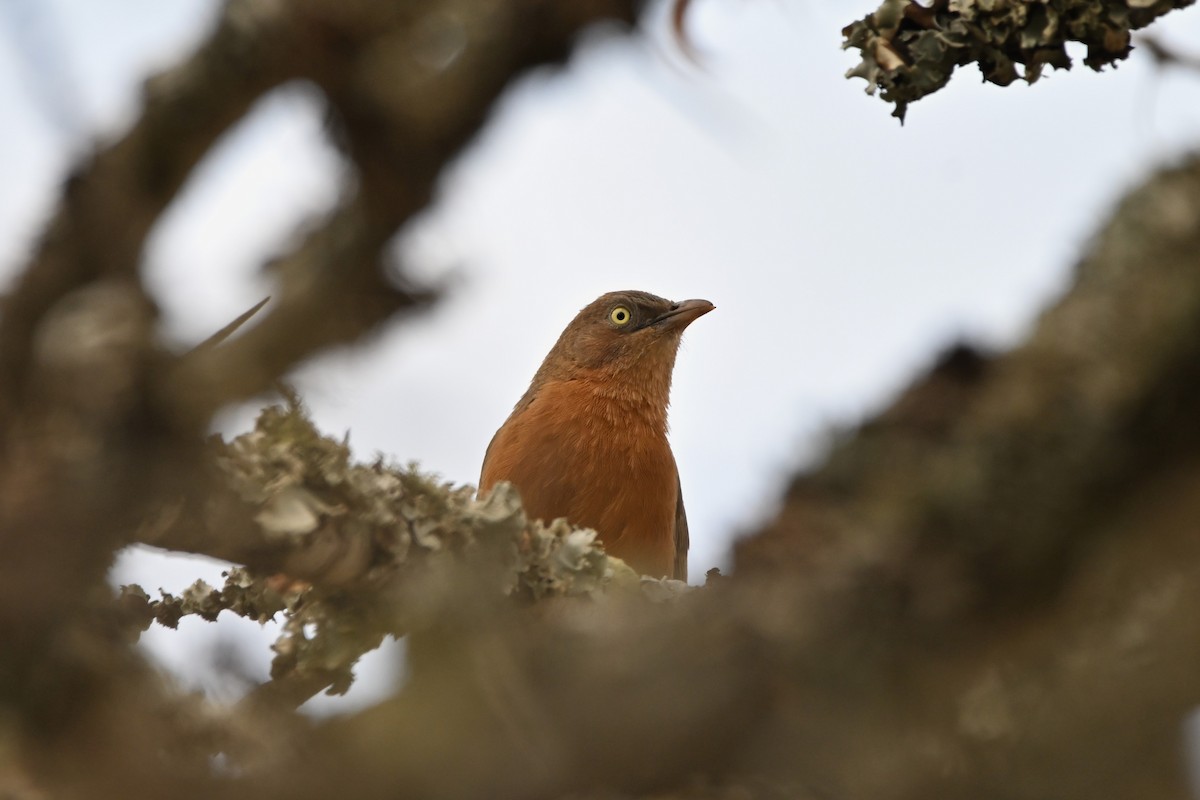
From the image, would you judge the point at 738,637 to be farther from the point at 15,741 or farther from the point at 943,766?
the point at 15,741

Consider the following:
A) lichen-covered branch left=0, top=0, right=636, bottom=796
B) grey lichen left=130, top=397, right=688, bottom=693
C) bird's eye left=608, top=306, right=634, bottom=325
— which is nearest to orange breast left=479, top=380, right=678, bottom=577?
bird's eye left=608, top=306, right=634, bottom=325

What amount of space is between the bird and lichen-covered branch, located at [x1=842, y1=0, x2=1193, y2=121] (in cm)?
337

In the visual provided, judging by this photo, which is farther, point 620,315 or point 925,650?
point 620,315

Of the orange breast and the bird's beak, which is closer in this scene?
the orange breast

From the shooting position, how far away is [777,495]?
1349mm

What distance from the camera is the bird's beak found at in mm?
8359

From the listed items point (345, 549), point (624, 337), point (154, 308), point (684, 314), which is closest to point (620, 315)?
point (624, 337)

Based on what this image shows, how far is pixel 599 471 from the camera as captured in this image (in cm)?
684

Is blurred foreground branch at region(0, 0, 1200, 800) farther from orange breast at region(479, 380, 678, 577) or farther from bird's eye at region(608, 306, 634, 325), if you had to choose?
bird's eye at region(608, 306, 634, 325)

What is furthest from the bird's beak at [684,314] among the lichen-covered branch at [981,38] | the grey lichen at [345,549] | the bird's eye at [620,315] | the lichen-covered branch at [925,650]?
the lichen-covered branch at [925,650]

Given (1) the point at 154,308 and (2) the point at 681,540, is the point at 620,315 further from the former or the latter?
(1) the point at 154,308

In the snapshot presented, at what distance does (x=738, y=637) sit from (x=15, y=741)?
0.80 metres

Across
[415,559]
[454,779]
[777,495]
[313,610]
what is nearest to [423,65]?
[777,495]

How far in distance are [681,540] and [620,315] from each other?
157 cm
